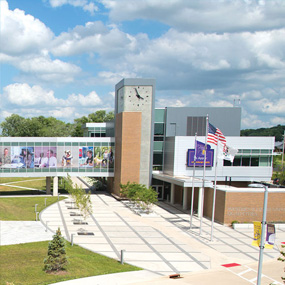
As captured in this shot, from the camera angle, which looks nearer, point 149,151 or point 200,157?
point 200,157

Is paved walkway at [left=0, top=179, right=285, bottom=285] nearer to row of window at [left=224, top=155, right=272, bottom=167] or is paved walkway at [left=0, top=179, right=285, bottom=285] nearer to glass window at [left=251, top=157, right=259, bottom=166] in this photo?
row of window at [left=224, top=155, right=272, bottom=167]

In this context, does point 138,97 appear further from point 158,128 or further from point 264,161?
point 264,161

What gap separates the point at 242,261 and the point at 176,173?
21.9 meters

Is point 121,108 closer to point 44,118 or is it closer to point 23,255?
point 23,255

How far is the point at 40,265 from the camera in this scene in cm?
2055

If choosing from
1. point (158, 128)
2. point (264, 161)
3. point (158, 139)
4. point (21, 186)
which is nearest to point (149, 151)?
point (158, 139)

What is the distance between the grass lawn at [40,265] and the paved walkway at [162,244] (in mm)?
917

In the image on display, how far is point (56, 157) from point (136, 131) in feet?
39.0

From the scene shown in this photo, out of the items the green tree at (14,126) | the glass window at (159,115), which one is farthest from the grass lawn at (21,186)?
the green tree at (14,126)

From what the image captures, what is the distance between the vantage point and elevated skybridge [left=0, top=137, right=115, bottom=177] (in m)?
46.1

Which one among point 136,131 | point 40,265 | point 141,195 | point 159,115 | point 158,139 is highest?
point 159,115

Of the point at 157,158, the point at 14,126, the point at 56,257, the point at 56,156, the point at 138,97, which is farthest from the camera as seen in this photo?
the point at 14,126

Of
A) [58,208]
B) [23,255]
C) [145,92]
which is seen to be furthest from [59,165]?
[23,255]

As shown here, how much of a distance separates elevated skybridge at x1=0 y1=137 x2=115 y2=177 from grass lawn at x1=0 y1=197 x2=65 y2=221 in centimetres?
409
